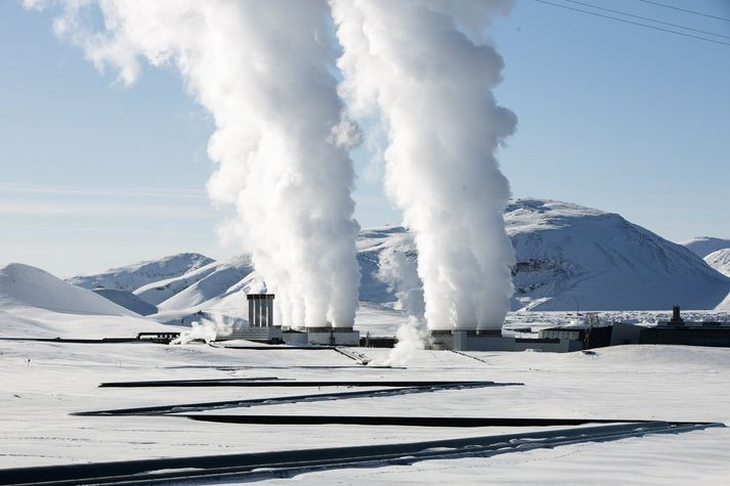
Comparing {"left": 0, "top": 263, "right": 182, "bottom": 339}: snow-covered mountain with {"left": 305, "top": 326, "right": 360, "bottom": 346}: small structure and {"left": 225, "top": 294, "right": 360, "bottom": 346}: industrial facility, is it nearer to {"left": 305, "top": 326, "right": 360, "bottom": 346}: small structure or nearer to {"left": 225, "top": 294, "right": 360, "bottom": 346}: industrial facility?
{"left": 225, "top": 294, "right": 360, "bottom": 346}: industrial facility

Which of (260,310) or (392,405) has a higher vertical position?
(260,310)

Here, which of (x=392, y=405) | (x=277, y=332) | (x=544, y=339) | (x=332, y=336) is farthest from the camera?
(x=332, y=336)

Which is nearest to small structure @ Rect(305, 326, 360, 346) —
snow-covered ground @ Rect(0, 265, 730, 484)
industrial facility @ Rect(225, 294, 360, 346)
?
industrial facility @ Rect(225, 294, 360, 346)

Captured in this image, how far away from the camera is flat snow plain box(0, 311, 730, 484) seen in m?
21.1

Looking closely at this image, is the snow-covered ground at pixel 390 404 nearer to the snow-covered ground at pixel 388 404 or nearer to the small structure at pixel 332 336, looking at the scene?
the snow-covered ground at pixel 388 404

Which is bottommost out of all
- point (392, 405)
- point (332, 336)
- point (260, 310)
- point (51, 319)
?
point (392, 405)

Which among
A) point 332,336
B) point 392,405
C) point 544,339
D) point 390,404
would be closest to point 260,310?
point 332,336

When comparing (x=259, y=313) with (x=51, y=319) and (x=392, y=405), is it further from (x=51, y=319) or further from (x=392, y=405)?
(x=392, y=405)

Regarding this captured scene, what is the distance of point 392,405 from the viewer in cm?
4184

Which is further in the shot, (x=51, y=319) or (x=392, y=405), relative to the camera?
(x=51, y=319)

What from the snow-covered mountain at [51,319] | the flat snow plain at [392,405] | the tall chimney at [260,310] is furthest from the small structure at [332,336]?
the flat snow plain at [392,405]

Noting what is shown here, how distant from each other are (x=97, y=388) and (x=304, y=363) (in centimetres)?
3640

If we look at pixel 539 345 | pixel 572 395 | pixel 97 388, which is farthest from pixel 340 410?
pixel 539 345

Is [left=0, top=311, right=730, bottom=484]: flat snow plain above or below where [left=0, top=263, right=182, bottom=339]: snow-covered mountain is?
below
